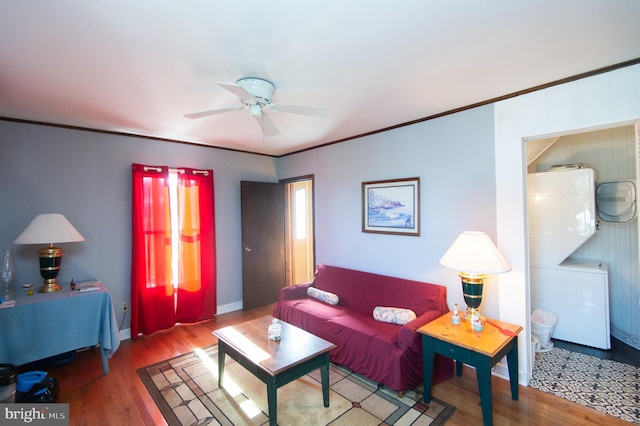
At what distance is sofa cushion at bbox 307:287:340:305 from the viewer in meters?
3.43

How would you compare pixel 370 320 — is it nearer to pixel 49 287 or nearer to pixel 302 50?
pixel 302 50

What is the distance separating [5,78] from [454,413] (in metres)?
4.00

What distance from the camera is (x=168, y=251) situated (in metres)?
3.76

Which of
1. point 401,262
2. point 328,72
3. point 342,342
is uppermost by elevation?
point 328,72

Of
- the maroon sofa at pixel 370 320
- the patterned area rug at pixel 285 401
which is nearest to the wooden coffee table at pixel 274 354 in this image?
the patterned area rug at pixel 285 401

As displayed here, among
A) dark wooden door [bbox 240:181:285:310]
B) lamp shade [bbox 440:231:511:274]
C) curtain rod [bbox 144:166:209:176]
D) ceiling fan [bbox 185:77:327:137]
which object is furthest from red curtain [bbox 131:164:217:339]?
lamp shade [bbox 440:231:511:274]

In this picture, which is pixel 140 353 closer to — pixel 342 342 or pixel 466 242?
pixel 342 342

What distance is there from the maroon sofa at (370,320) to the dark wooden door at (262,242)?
1.07m

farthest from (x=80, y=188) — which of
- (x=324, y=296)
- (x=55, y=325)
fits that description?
(x=324, y=296)

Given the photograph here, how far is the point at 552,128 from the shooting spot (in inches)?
89.1

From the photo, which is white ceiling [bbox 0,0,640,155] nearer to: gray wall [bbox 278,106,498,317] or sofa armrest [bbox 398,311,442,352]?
gray wall [bbox 278,106,498,317]

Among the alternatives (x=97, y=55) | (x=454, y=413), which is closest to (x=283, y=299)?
(x=454, y=413)

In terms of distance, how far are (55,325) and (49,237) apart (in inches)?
30.5
